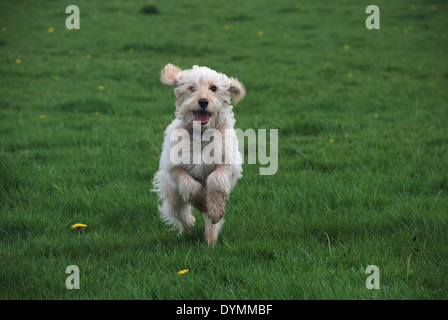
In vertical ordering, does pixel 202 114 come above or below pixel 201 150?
above

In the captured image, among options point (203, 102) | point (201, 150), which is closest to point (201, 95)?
point (203, 102)

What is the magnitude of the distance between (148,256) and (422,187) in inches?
114

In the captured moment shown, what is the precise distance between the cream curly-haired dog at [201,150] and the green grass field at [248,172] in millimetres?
310

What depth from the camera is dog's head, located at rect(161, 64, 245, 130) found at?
388 centimetres

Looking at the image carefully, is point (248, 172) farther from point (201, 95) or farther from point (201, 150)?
point (201, 95)

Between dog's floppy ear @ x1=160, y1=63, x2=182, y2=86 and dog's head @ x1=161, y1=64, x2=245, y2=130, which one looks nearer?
dog's head @ x1=161, y1=64, x2=245, y2=130

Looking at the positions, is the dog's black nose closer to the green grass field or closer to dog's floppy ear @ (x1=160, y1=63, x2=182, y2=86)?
dog's floppy ear @ (x1=160, y1=63, x2=182, y2=86)

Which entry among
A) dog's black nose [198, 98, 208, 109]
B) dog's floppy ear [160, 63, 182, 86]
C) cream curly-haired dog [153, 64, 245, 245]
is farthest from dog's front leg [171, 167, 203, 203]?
dog's floppy ear [160, 63, 182, 86]

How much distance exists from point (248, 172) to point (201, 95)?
192 cm

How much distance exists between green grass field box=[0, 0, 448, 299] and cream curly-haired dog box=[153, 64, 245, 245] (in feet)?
1.02

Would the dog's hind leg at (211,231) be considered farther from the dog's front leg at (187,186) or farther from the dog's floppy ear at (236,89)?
the dog's floppy ear at (236,89)

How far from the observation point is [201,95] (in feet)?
12.7

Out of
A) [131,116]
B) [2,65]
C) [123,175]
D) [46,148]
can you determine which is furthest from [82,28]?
[123,175]
